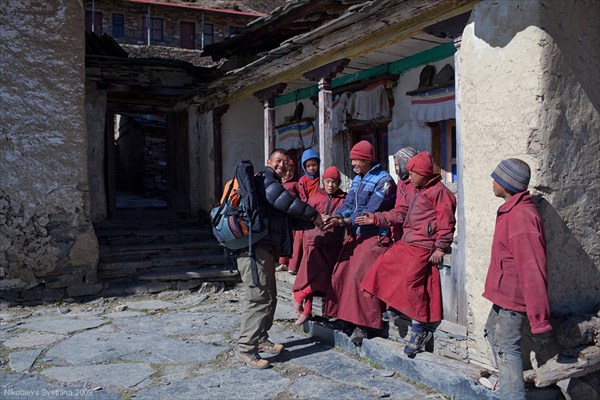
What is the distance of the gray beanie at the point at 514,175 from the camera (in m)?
3.45

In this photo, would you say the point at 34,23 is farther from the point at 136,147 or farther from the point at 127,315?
the point at 136,147

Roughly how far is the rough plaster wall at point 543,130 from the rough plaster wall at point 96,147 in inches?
281

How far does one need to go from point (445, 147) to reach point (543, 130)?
3.43 metres

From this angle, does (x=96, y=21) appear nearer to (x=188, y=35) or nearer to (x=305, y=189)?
(x=188, y=35)

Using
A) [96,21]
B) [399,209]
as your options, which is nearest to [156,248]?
[399,209]

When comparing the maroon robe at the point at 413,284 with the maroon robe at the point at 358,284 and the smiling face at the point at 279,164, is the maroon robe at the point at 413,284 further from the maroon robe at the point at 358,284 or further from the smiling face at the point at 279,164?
the smiling face at the point at 279,164

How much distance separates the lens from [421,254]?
4.26 metres

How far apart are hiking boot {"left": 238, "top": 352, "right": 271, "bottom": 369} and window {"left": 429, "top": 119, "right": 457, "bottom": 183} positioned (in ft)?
12.2

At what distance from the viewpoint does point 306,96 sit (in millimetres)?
9625

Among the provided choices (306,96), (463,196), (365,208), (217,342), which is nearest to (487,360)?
(463,196)

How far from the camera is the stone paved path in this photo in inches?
161

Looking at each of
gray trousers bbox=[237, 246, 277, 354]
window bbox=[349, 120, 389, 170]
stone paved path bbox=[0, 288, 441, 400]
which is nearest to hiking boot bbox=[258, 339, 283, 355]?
stone paved path bbox=[0, 288, 441, 400]

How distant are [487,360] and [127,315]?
420cm

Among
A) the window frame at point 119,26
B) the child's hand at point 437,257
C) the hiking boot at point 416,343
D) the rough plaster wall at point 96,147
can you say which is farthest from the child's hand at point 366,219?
the window frame at point 119,26
